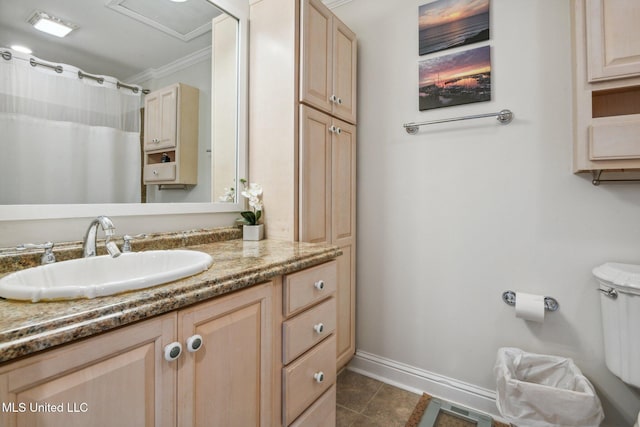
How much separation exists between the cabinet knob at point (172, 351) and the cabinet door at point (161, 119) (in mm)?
918

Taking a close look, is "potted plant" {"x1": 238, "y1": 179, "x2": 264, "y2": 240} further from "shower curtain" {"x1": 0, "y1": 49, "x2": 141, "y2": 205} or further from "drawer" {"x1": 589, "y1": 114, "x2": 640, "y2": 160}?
"drawer" {"x1": 589, "y1": 114, "x2": 640, "y2": 160}

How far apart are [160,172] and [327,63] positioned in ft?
3.41

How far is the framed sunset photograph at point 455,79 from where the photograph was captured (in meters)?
1.56

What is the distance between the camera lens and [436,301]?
172 cm

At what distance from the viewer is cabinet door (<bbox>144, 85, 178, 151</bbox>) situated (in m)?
1.26

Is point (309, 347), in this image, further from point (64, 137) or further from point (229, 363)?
point (64, 137)

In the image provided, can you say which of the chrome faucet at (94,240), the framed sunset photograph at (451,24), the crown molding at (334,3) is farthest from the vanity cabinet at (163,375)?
the crown molding at (334,3)

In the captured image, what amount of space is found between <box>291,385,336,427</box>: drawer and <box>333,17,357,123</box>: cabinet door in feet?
4.66

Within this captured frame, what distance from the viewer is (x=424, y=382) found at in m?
1.73

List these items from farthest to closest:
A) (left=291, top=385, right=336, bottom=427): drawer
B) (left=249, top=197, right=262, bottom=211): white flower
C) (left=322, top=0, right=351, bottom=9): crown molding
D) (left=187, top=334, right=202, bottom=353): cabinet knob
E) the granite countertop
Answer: (left=322, top=0, right=351, bottom=9): crown molding < (left=249, top=197, right=262, bottom=211): white flower < (left=291, top=385, right=336, bottom=427): drawer < (left=187, top=334, right=202, bottom=353): cabinet knob < the granite countertop

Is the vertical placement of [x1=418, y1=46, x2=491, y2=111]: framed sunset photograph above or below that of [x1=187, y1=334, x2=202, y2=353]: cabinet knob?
above

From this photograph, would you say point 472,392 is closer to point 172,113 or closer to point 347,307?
point 347,307

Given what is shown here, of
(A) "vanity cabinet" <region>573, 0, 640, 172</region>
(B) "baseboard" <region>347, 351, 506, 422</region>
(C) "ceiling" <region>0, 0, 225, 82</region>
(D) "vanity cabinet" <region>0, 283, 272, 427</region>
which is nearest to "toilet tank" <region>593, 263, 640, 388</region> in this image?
(A) "vanity cabinet" <region>573, 0, 640, 172</region>

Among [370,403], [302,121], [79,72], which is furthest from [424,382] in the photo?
[79,72]
